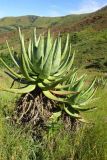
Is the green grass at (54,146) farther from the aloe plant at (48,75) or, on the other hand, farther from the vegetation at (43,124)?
the aloe plant at (48,75)

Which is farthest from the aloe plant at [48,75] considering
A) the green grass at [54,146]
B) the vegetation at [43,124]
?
the green grass at [54,146]

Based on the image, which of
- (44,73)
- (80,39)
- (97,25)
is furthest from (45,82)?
(97,25)

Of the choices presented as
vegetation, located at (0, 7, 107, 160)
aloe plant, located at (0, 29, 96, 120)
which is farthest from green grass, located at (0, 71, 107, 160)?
aloe plant, located at (0, 29, 96, 120)

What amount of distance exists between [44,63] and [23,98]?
590mm

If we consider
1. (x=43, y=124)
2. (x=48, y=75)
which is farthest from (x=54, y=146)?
(x=48, y=75)

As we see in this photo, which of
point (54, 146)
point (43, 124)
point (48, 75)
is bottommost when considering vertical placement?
point (43, 124)

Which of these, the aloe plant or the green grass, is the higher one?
the aloe plant

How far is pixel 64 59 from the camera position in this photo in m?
7.16

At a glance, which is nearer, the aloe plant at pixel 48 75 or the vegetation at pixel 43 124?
the vegetation at pixel 43 124

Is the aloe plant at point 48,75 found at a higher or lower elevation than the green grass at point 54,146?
higher

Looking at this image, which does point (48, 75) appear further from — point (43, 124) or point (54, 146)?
point (54, 146)

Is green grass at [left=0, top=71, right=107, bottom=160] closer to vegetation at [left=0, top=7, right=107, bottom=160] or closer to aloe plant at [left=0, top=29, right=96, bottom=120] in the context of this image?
vegetation at [left=0, top=7, right=107, bottom=160]

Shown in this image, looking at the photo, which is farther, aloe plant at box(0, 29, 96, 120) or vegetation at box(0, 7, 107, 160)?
aloe plant at box(0, 29, 96, 120)

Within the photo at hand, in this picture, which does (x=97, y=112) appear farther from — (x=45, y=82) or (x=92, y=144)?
(x=92, y=144)
